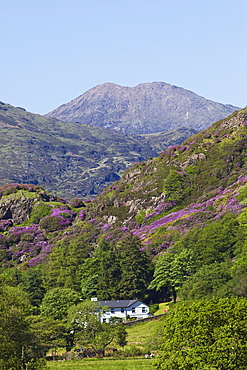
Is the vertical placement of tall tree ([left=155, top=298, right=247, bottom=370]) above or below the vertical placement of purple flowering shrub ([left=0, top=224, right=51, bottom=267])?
below

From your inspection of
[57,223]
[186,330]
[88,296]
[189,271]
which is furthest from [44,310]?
[57,223]

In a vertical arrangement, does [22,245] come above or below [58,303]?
above

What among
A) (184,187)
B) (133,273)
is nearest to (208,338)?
(133,273)

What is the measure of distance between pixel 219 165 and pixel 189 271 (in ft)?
208

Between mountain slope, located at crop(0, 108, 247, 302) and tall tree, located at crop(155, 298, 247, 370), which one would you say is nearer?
tall tree, located at crop(155, 298, 247, 370)

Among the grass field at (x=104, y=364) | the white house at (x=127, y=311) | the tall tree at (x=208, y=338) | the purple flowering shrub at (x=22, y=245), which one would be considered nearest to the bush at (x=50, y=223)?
the purple flowering shrub at (x=22, y=245)

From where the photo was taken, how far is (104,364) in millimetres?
60875

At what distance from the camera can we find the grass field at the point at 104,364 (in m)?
57.5

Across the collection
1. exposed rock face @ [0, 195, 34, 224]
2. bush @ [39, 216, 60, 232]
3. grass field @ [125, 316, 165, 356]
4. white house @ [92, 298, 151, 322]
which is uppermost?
exposed rock face @ [0, 195, 34, 224]

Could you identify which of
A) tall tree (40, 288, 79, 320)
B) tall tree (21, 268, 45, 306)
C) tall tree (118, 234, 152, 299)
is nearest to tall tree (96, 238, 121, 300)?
tall tree (118, 234, 152, 299)

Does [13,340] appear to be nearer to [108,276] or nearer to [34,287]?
[34,287]

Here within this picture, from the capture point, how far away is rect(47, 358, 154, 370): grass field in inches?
2262

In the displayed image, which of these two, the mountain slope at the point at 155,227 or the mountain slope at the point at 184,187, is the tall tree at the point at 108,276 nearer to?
the mountain slope at the point at 155,227

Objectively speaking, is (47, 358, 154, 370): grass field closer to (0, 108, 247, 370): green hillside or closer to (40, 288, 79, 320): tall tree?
(0, 108, 247, 370): green hillside
